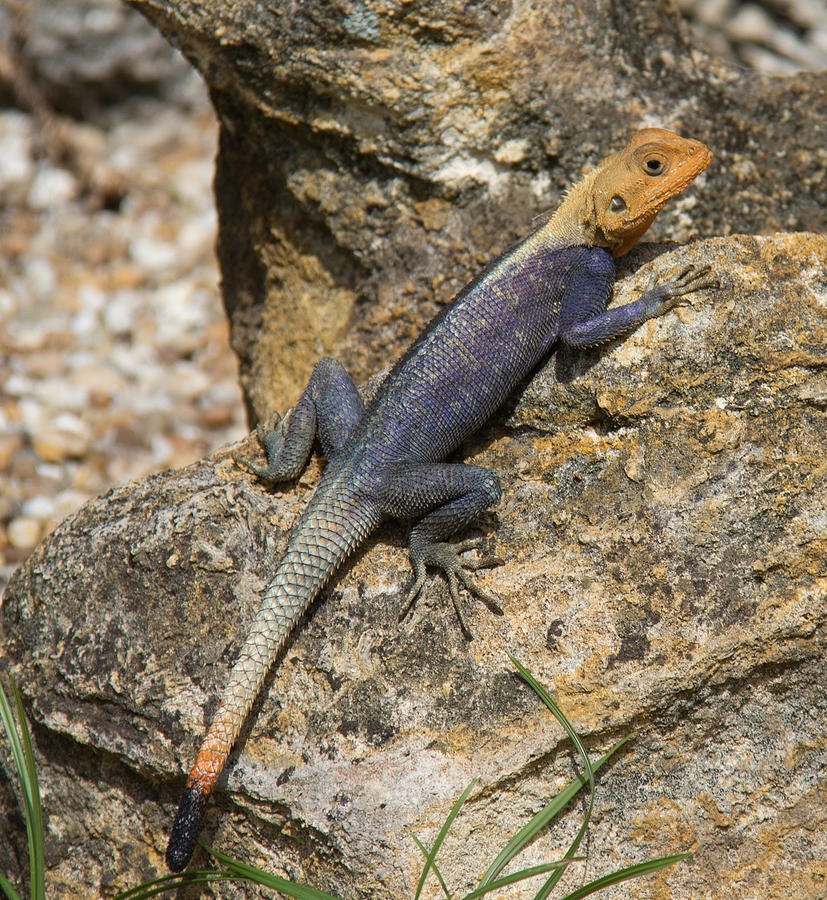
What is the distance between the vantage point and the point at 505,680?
2213 millimetres

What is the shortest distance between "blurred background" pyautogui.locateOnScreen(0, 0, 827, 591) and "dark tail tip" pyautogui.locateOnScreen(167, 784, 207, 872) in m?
2.12

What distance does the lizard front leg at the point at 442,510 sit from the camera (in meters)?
2.35

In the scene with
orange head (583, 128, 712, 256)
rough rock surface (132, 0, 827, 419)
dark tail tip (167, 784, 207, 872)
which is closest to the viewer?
dark tail tip (167, 784, 207, 872)

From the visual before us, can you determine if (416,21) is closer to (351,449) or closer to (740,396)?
→ (351,449)

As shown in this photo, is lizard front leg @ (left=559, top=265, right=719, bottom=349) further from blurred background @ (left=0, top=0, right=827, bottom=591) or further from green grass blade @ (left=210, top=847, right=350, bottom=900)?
blurred background @ (left=0, top=0, right=827, bottom=591)

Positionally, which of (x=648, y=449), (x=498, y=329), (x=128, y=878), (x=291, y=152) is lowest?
(x=128, y=878)

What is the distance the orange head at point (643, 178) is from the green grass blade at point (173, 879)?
1970 mm

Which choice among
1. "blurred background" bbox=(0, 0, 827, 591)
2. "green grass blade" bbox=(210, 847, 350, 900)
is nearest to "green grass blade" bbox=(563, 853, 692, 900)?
"green grass blade" bbox=(210, 847, 350, 900)

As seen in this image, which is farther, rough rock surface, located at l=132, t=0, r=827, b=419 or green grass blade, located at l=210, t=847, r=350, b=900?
rough rock surface, located at l=132, t=0, r=827, b=419

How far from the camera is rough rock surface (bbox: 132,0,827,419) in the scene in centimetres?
303

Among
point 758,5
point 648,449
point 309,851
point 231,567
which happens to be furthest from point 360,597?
point 758,5

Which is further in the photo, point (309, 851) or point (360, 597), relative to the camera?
point (360, 597)

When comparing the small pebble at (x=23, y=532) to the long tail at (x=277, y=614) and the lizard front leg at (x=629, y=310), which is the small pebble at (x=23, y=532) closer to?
the long tail at (x=277, y=614)

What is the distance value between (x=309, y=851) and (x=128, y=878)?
0.48m
